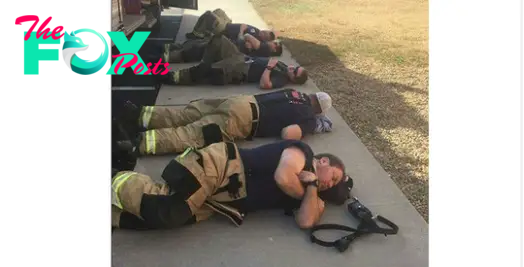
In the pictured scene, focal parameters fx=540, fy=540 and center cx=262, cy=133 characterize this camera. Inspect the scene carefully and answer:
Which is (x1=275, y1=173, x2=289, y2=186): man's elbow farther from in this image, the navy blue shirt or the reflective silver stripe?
the reflective silver stripe

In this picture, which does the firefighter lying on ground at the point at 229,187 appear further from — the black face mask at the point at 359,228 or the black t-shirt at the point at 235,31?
the black t-shirt at the point at 235,31

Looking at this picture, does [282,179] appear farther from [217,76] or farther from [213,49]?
[213,49]

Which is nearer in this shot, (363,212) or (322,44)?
(363,212)

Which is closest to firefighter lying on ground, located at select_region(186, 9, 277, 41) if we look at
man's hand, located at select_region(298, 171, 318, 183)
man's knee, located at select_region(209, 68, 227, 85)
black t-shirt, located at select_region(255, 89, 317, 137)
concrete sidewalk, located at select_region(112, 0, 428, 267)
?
man's knee, located at select_region(209, 68, 227, 85)

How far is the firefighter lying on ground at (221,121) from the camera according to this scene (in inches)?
126

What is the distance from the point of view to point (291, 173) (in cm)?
A: 257

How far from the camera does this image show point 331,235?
253 centimetres

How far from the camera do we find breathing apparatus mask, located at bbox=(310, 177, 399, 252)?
243 centimetres

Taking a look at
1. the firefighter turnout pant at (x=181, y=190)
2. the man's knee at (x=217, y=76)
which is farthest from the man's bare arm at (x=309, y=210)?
the man's knee at (x=217, y=76)
